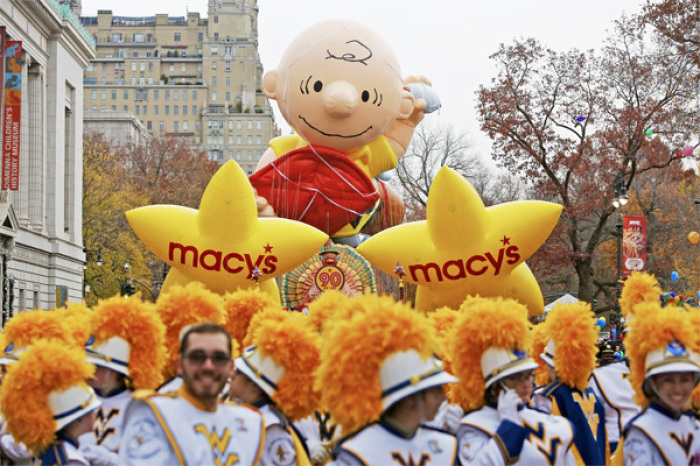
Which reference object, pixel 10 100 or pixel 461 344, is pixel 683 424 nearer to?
pixel 461 344

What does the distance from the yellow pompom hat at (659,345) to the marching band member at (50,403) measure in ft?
10.3

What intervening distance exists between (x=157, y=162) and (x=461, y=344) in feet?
178

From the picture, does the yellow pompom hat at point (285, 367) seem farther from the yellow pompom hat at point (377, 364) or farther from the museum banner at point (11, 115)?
the museum banner at point (11, 115)

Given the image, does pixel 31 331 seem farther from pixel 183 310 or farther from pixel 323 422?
pixel 323 422

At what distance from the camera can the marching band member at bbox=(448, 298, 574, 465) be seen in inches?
209

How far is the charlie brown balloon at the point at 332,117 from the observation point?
1477 cm

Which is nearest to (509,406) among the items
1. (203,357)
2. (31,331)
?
(203,357)

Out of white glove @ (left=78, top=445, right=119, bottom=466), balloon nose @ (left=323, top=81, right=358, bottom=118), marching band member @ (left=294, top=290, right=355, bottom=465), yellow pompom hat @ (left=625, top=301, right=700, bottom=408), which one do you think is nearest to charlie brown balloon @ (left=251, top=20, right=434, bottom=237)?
balloon nose @ (left=323, top=81, right=358, bottom=118)

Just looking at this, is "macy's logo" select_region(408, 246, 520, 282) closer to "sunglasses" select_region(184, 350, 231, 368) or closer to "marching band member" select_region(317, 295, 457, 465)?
"marching band member" select_region(317, 295, 457, 465)

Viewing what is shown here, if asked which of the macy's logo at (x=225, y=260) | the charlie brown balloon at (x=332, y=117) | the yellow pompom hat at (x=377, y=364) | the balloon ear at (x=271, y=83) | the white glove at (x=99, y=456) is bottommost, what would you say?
the white glove at (x=99, y=456)

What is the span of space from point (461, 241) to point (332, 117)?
3737 millimetres

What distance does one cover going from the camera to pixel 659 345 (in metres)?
5.74

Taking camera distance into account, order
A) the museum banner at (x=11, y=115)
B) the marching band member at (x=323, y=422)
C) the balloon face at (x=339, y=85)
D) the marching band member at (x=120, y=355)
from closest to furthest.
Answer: the marching band member at (x=323, y=422)
the marching band member at (x=120, y=355)
the balloon face at (x=339, y=85)
the museum banner at (x=11, y=115)

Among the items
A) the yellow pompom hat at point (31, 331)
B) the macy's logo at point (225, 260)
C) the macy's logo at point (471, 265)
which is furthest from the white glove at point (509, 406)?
the macy's logo at point (225, 260)
